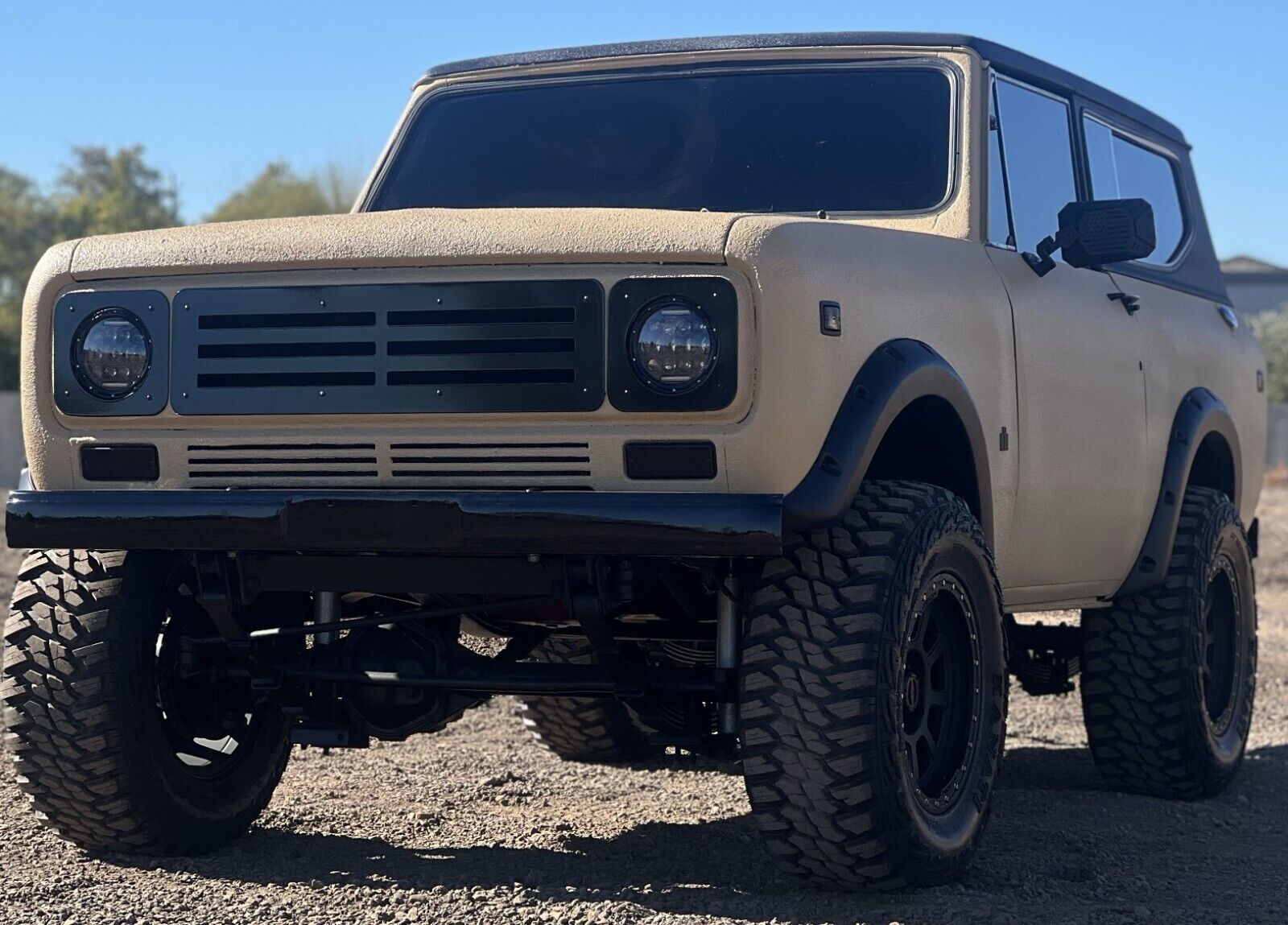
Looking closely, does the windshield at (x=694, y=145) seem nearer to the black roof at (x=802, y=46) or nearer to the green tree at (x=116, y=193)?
the black roof at (x=802, y=46)

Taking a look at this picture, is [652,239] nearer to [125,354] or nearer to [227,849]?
[125,354]

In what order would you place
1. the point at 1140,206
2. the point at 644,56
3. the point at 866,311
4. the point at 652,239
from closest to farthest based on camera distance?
the point at 652,239 → the point at 866,311 → the point at 1140,206 → the point at 644,56

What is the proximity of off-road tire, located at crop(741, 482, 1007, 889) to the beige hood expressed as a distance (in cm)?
67

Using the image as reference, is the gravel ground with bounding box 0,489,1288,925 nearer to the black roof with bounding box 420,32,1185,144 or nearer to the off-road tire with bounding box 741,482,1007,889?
the off-road tire with bounding box 741,482,1007,889

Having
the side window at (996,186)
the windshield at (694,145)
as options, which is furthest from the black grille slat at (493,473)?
the side window at (996,186)

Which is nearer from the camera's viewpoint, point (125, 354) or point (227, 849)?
point (125, 354)

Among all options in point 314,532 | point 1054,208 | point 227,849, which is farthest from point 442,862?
point 1054,208

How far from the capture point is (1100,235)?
A: 532 cm

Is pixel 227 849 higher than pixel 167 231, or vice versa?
pixel 167 231

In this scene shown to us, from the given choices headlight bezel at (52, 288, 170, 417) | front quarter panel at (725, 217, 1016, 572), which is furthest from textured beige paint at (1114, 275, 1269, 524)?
headlight bezel at (52, 288, 170, 417)

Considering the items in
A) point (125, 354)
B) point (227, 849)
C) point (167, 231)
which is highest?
point (167, 231)

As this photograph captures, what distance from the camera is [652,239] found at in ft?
13.1

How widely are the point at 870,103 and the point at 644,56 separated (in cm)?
77

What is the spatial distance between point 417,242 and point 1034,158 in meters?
2.34
